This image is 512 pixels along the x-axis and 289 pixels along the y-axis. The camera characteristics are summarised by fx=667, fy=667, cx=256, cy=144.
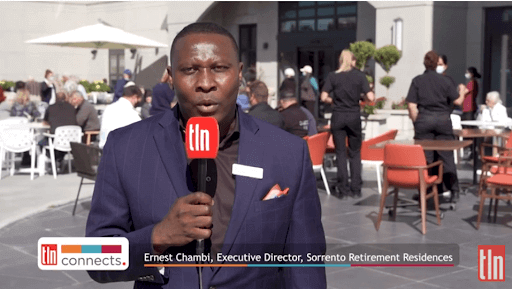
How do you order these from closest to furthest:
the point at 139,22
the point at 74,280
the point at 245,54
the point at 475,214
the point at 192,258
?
1. the point at 192,258
2. the point at 74,280
3. the point at 475,214
4. the point at 245,54
5. the point at 139,22

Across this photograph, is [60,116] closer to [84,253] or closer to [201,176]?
[84,253]

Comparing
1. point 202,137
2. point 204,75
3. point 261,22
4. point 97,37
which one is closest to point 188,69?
point 204,75

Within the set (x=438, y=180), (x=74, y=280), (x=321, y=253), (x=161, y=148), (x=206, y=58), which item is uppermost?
(x=206, y=58)

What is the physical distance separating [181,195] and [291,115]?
7.46m

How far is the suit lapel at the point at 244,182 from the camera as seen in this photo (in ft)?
5.41

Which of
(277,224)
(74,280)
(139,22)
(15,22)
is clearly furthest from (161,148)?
(15,22)

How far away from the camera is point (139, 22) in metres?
26.1

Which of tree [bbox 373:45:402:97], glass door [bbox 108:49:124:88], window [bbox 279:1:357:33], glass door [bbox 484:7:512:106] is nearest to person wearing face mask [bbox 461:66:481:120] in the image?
tree [bbox 373:45:402:97]

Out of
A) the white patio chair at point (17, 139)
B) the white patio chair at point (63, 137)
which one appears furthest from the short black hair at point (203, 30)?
the white patio chair at point (17, 139)

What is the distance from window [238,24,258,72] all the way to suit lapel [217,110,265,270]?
70.2ft

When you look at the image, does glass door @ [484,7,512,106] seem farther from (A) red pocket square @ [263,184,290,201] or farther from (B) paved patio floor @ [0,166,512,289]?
(A) red pocket square @ [263,184,290,201]

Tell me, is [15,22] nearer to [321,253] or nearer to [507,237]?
[507,237]

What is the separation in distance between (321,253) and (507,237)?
548 cm

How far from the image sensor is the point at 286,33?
71.5 ft
